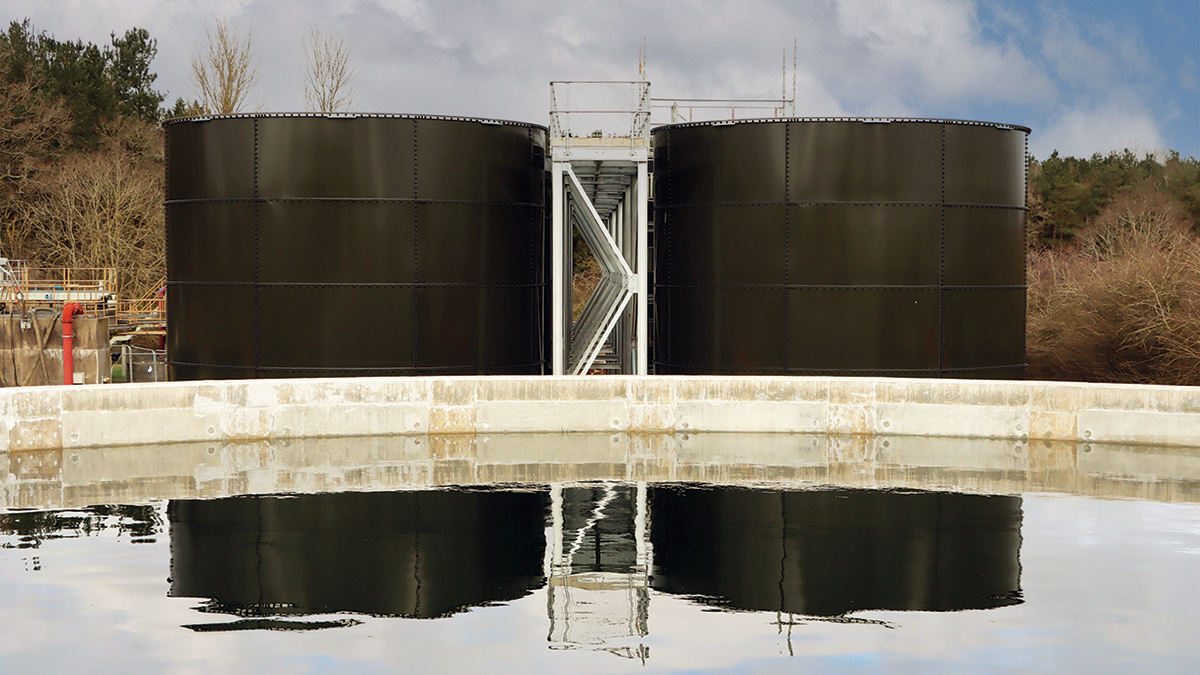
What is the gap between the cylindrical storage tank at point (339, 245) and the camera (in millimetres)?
19562

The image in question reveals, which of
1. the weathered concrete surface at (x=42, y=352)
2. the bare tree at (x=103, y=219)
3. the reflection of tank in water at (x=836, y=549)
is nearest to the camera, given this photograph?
the reflection of tank in water at (x=836, y=549)

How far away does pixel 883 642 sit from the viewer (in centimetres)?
933

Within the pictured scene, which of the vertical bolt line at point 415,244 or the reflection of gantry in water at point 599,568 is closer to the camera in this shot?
the reflection of gantry in water at point 599,568

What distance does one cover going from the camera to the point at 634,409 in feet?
57.5

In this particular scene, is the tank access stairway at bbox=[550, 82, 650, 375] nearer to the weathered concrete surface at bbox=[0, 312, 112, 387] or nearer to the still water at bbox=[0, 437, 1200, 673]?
the still water at bbox=[0, 437, 1200, 673]

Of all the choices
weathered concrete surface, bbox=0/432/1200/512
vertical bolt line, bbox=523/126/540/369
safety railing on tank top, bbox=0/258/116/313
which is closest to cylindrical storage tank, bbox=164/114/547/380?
vertical bolt line, bbox=523/126/540/369

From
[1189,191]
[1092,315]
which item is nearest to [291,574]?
[1092,315]

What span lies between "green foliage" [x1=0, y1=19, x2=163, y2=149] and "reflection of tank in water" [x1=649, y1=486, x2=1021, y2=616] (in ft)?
144

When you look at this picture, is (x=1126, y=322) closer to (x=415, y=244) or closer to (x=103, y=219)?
(x=415, y=244)

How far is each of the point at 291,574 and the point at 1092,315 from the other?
2449 cm

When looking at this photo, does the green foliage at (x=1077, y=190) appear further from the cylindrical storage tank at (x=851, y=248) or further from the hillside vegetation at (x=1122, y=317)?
the cylindrical storage tank at (x=851, y=248)

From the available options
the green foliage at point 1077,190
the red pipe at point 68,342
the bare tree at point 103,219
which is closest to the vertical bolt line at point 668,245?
the red pipe at point 68,342

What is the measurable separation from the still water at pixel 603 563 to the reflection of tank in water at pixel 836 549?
39 mm

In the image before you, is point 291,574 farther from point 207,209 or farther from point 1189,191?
point 1189,191
